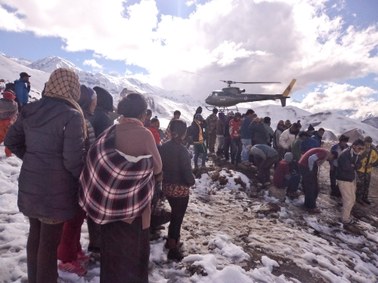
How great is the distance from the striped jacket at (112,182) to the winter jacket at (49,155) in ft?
0.62

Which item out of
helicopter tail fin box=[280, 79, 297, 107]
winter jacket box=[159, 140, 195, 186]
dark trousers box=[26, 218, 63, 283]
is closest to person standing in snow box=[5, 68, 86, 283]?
dark trousers box=[26, 218, 63, 283]

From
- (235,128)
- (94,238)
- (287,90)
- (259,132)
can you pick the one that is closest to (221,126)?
(235,128)

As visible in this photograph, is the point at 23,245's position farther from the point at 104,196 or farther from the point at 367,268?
the point at 367,268

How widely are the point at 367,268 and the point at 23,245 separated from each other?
6985 mm

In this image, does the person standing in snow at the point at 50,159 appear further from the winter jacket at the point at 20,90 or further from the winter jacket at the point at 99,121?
the winter jacket at the point at 20,90

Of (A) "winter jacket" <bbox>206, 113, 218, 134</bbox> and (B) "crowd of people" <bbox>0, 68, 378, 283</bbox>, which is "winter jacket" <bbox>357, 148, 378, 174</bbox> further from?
(B) "crowd of people" <bbox>0, 68, 378, 283</bbox>

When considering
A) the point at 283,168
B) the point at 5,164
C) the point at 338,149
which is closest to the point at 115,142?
the point at 5,164

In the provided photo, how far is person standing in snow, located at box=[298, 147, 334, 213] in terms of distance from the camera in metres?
9.59

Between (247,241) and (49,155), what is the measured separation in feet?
16.0

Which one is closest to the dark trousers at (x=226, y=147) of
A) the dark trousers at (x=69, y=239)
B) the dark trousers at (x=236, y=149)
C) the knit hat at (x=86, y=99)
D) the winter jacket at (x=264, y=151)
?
the dark trousers at (x=236, y=149)

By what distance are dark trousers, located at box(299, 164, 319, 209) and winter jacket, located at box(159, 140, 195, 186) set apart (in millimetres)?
6056

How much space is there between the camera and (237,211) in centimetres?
898

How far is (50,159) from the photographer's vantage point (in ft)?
10.5

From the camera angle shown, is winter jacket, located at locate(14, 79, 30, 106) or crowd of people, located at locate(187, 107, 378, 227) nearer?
crowd of people, located at locate(187, 107, 378, 227)
